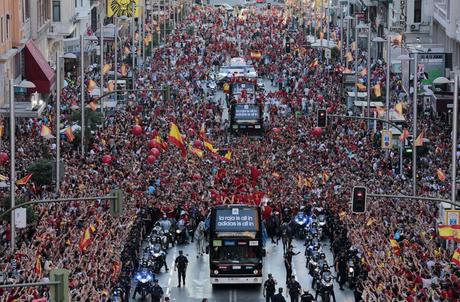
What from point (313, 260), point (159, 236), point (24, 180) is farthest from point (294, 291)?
point (24, 180)

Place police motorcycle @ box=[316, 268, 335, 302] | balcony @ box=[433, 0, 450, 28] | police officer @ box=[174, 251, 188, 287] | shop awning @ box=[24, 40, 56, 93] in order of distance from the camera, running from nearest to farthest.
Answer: police motorcycle @ box=[316, 268, 335, 302]
police officer @ box=[174, 251, 188, 287]
shop awning @ box=[24, 40, 56, 93]
balcony @ box=[433, 0, 450, 28]

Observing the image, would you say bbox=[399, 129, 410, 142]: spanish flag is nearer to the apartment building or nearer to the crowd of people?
the crowd of people

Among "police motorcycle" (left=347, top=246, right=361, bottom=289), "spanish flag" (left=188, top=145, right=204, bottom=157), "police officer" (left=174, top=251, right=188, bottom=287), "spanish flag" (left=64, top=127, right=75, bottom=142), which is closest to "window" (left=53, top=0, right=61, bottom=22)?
"spanish flag" (left=188, top=145, right=204, bottom=157)

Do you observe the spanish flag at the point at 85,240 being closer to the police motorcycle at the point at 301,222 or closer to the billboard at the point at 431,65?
the police motorcycle at the point at 301,222

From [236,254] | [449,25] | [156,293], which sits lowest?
[156,293]

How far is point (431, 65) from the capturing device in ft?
309

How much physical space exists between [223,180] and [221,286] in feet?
51.1

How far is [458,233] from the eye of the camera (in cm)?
4703

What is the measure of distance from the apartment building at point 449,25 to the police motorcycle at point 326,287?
147ft

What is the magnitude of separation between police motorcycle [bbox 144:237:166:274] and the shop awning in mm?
37012

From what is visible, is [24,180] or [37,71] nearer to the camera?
[24,180]

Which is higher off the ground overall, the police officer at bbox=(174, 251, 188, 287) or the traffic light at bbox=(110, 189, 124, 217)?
the traffic light at bbox=(110, 189, 124, 217)

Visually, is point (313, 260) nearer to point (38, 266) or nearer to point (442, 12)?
point (38, 266)

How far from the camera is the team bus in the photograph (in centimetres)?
5169
